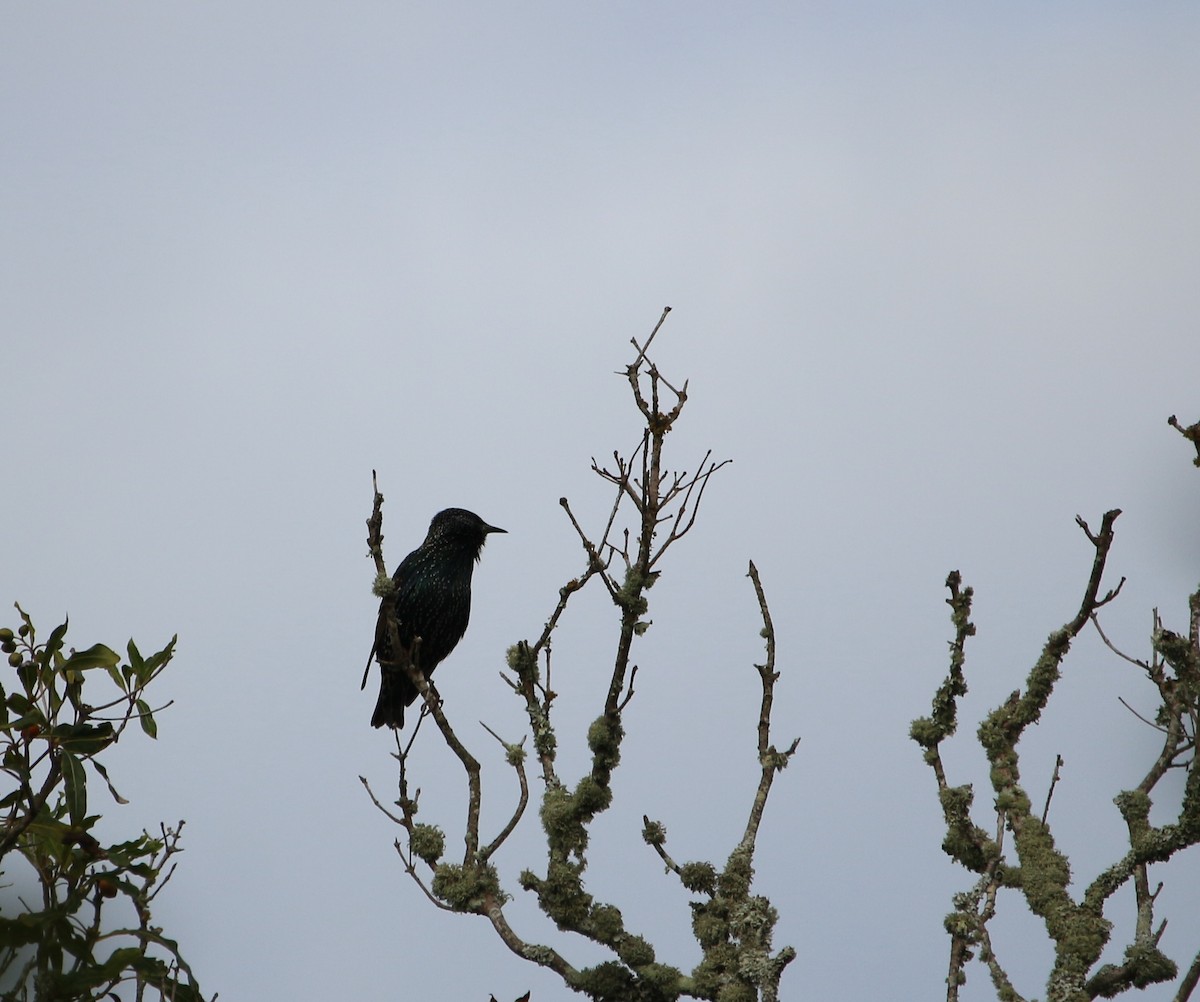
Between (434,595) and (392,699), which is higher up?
(434,595)

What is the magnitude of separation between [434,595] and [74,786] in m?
5.56

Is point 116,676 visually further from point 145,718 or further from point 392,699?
point 392,699

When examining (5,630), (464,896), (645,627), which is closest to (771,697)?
(645,627)

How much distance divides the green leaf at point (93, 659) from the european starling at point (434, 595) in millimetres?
5016

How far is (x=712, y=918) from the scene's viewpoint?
4656 millimetres

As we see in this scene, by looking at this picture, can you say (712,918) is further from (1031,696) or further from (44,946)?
(44,946)

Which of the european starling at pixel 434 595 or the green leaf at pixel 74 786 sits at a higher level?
the european starling at pixel 434 595

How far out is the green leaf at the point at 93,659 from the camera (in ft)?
11.0

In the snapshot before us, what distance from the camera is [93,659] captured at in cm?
335

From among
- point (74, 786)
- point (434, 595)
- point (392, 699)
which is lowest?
point (74, 786)

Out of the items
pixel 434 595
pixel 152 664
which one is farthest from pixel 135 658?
pixel 434 595

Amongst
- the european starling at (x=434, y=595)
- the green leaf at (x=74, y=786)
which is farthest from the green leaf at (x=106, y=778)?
the european starling at (x=434, y=595)

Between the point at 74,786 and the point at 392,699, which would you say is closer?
the point at 74,786

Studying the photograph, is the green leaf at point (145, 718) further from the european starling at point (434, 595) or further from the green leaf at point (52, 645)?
the european starling at point (434, 595)
